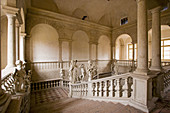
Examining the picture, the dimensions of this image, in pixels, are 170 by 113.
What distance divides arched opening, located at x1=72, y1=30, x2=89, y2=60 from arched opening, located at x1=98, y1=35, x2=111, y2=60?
2116 mm

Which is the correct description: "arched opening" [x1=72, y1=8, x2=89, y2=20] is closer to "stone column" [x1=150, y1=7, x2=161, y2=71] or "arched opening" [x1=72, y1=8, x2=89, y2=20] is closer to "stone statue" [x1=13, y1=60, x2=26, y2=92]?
"stone column" [x1=150, y1=7, x2=161, y2=71]

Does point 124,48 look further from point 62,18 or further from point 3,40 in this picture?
point 3,40

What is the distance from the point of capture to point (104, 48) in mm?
12305

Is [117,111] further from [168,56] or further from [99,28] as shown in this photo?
[168,56]

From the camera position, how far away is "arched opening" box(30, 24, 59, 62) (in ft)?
24.5

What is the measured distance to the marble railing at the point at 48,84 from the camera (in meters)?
7.13

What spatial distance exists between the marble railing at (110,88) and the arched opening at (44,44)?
16.2ft

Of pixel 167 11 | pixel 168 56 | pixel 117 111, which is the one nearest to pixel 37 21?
pixel 117 111

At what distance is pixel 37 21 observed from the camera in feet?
24.5

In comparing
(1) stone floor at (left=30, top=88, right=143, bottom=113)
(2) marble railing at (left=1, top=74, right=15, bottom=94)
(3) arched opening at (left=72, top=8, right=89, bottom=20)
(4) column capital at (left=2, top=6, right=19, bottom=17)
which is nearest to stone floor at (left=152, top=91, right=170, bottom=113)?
(1) stone floor at (left=30, top=88, right=143, bottom=113)

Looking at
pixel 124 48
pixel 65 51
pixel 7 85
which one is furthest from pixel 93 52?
pixel 7 85

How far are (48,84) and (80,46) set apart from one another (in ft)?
16.6

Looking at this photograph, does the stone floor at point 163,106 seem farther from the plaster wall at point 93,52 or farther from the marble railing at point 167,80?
the plaster wall at point 93,52

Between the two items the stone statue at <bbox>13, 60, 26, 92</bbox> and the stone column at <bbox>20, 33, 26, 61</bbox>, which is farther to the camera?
the stone column at <bbox>20, 33, 26, 61</bbox>
